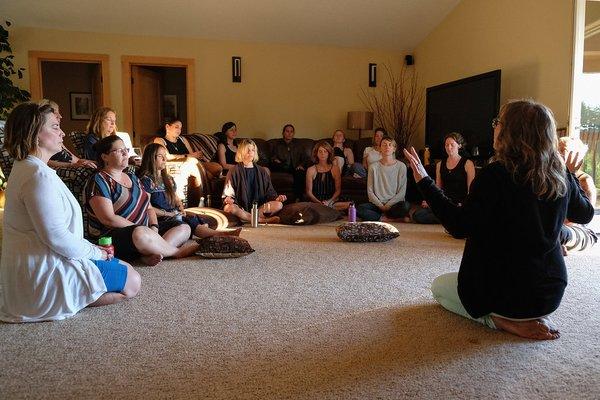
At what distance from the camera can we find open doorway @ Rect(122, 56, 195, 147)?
25.7 ft

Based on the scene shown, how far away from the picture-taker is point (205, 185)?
19.3 feet

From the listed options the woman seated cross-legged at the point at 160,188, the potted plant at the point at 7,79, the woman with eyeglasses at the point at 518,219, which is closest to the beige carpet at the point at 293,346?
the woman with eyeglasses at the point at 518,219

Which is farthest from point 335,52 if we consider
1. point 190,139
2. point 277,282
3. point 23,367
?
point 23,367

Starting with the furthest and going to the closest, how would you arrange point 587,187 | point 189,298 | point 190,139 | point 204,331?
point 190,139, point 587,187, point 189,298, point 204,331

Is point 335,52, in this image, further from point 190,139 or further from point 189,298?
point 189,298

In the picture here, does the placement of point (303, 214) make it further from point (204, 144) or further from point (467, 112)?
point (467, 112)

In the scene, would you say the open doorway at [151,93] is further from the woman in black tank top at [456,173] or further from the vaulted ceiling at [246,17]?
the woman in black tank top at [456,173]

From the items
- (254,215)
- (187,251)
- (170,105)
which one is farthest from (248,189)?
(170,105)

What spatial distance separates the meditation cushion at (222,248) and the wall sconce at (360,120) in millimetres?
4894

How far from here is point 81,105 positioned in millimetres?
9852

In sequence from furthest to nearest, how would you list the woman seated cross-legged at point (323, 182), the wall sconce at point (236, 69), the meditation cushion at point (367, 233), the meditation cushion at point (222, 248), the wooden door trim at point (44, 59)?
the wall sconce at point (236, 69) → the wooden door trim at point (44, 59) → the woman seated cross-legged at point (323, 182) → the meditation cushion at point (367, 233) → the meditation cushion at point (222, 248)

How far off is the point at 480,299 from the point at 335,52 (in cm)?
695

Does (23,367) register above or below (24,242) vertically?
below

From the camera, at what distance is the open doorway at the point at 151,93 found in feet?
25.7
